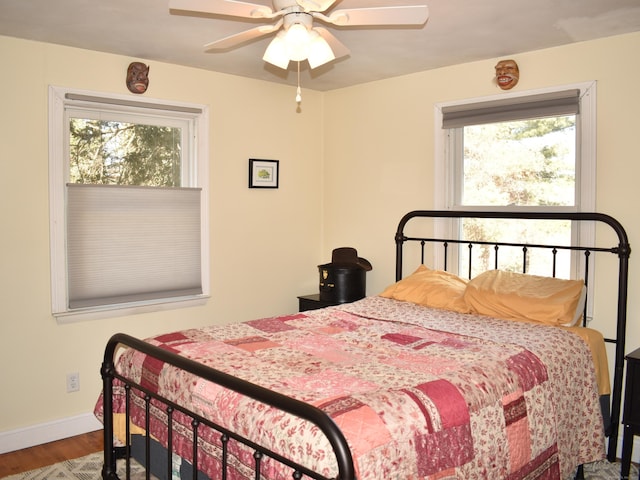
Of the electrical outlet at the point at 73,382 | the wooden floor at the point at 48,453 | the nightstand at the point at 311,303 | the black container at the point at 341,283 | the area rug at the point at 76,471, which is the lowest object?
the wooden floor at the point at 48,453

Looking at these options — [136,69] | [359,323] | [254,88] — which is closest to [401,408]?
[359,323]

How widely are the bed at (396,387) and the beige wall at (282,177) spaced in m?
0.52

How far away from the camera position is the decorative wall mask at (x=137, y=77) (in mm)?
3535

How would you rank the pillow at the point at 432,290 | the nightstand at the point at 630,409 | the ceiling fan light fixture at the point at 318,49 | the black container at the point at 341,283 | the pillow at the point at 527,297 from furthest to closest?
the black container at the point at 341,283 → the pillow at the point at 432,290 → the pillow at the point at 527,297 → the nightstand at the point at 630,409 → the ceiling fan light fixture at the point at 318,49

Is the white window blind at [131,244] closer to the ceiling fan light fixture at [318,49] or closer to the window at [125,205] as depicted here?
the window at [125,205]

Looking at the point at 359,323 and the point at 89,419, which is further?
the point at 89,419

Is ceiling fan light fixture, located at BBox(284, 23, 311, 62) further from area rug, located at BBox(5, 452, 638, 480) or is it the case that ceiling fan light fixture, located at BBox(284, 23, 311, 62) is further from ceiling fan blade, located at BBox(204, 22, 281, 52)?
area rug, located at BBox(5, 452, 638, 480)

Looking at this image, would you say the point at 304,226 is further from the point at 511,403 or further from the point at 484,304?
the point at 511,403

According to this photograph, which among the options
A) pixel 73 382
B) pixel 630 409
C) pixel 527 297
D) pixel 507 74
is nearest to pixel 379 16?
pixel 507 74

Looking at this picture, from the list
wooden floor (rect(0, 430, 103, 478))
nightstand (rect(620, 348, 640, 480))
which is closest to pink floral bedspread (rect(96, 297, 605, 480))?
nightstand (rect(620, 348, 640, 480))

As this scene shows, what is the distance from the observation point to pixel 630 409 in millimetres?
2654

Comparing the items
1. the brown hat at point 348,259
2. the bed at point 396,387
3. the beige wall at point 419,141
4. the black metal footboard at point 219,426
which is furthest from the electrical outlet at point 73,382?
the beige wall at point 419,141

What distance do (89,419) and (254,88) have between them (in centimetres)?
250

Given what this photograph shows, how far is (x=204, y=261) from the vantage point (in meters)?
4.01
